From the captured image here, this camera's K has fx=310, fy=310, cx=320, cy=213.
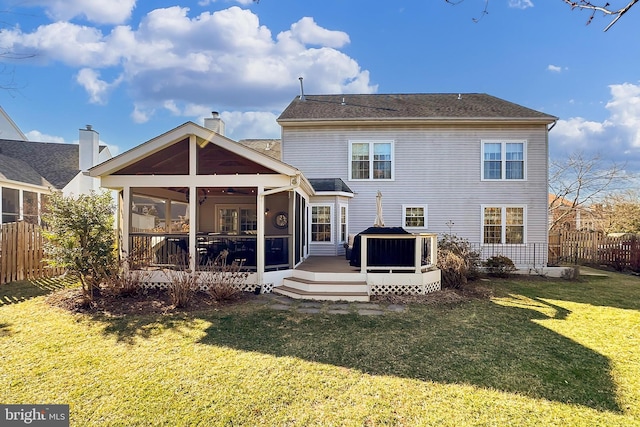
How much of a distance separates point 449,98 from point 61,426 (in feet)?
54.9

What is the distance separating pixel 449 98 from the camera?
15.0 m

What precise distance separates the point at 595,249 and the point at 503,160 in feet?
22.2

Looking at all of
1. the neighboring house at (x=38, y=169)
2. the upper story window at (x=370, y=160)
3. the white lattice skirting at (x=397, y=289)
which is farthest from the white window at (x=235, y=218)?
the neighboring house at (x=38, y=169)

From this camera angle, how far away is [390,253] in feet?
27.9

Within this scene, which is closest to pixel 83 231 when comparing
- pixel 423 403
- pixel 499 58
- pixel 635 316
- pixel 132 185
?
pixel 132 185

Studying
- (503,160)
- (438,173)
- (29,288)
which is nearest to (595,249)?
(503,160)

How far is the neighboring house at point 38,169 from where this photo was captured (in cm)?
1436

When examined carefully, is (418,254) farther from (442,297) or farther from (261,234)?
(261,234)

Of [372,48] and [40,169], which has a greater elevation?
[372,48]

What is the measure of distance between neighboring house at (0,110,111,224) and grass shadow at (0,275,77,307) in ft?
24.5

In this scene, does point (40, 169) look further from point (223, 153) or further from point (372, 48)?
point (372, 48)

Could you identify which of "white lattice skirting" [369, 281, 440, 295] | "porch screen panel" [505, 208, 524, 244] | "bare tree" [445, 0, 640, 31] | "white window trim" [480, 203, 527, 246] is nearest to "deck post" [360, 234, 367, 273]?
"white lattice skirting" [369, 281, 440, 295]

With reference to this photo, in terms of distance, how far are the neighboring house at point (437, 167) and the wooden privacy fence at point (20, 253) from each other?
872 cm

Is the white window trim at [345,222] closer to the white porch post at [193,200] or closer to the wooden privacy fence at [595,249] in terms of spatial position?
the white porch post at [193,200]
